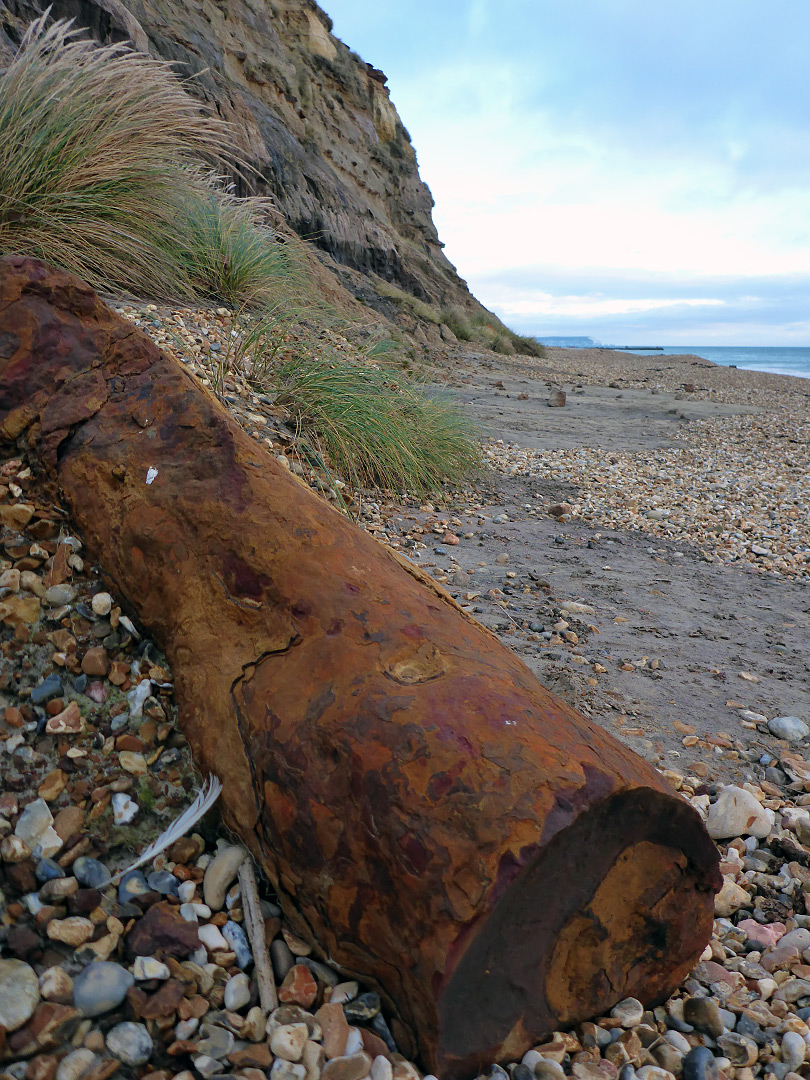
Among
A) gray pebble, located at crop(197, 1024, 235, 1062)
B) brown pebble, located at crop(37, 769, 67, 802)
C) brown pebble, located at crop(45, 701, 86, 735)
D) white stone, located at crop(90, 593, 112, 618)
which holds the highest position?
white stone, located at crop(90, 593, 112, 618)

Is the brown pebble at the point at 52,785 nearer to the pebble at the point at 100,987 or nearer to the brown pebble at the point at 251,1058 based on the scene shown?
the pebble at the point at 100,987

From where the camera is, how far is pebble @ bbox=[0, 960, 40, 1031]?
3.51ft

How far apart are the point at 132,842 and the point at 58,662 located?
1.51 feet

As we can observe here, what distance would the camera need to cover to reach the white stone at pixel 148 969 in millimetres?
1168

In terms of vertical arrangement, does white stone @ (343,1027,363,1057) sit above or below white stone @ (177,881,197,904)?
below

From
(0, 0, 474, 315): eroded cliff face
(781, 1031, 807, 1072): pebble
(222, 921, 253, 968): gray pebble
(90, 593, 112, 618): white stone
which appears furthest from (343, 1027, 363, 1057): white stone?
(0, 0, 474, 315): eroded cliff face

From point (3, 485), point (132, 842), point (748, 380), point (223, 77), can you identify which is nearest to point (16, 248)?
point (3, 485)

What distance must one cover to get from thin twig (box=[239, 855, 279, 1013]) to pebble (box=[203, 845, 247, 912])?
0.02 meters

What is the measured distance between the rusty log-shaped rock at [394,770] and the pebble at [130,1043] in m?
0.29

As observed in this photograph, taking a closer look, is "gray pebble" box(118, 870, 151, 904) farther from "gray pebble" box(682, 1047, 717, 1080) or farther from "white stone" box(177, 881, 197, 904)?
"gray pebble" box(682, 1047, 717, 1080)

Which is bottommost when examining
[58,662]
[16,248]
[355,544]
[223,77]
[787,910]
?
[787,910]

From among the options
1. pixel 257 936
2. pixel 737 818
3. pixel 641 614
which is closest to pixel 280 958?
pixel 257 936

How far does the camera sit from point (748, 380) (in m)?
17.2

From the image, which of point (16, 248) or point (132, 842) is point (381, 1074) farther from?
point (16, 248)
